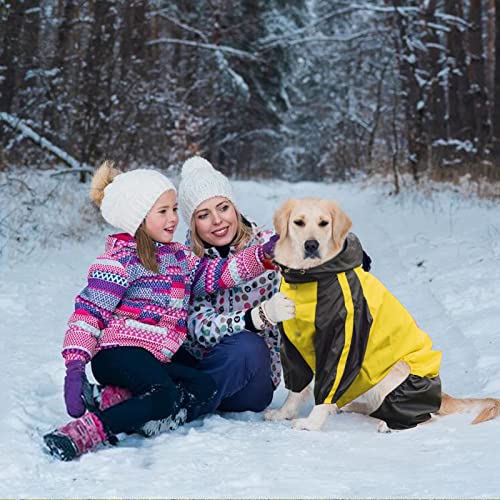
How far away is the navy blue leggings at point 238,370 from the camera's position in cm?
354

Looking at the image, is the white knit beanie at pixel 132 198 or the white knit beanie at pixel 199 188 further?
the white knit beanie at pixel 199 188

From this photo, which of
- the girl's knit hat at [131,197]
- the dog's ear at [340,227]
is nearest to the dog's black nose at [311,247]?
the dog's ear at [340,227]

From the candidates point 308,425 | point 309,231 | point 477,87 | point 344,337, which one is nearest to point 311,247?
point 309,231

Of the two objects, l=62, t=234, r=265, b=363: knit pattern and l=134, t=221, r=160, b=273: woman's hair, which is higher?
l=134, t=221, r=160, b=273: woman's hair

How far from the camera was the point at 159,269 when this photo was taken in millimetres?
3480

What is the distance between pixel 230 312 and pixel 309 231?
709 mm

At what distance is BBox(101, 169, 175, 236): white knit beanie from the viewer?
11.5 ft

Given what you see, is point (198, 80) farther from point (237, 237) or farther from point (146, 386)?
point (146, 386)

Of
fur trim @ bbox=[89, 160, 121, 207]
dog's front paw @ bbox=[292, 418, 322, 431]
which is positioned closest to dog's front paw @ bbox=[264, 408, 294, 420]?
dog's front paw @ bbox=[292, 418, 322, 431]

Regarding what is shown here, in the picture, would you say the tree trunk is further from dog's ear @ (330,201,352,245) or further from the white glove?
the white glove

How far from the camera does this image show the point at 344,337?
10.7ft

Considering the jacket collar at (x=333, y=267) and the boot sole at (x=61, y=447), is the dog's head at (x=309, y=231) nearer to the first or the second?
the jacket collar at (x=333, y=267)

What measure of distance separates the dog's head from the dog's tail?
3.05 feet

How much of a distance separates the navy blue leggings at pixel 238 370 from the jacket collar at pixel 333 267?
0.43 metres
